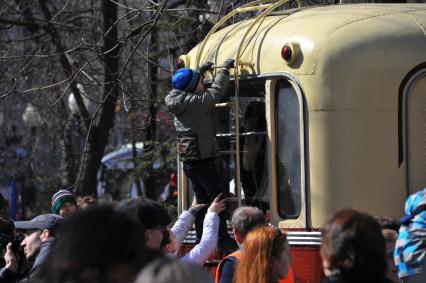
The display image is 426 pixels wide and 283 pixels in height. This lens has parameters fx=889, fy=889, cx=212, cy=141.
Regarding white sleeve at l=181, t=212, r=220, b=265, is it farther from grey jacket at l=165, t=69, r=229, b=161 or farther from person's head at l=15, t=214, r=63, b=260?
grey jacket at l=165, t=69, r=229, b=161

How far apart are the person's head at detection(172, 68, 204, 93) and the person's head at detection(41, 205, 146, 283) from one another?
3.83 metres

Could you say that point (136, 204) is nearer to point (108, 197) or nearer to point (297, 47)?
point (297, 47)

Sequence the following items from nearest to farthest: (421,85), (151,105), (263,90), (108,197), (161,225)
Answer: (161,225)
(421,85)
(263,90)
(151,105)
(108,197)

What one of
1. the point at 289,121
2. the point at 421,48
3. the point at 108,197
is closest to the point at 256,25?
the point at 289,121

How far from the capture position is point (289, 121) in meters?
6.54

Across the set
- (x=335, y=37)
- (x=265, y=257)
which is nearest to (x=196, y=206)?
(x=335, y=37)

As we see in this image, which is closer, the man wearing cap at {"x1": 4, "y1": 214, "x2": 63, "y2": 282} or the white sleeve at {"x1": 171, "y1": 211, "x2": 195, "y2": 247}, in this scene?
the man wearing cap at {"x1": 4, "y1": 214, "x2": 63, "y2": 282}

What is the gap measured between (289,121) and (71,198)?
1.81 metres

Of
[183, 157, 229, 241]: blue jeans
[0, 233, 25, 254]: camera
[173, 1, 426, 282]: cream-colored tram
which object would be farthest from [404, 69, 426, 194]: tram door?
[0, 233, 25, 254]: camera

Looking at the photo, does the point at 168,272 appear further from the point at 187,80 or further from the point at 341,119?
the point at 187,80

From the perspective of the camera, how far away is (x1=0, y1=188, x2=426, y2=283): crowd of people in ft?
9.34

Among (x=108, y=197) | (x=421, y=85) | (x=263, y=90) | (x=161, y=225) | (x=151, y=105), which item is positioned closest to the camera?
(x=161, y=225)

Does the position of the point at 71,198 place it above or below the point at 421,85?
below

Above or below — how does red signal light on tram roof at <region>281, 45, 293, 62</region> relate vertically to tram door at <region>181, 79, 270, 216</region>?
above
